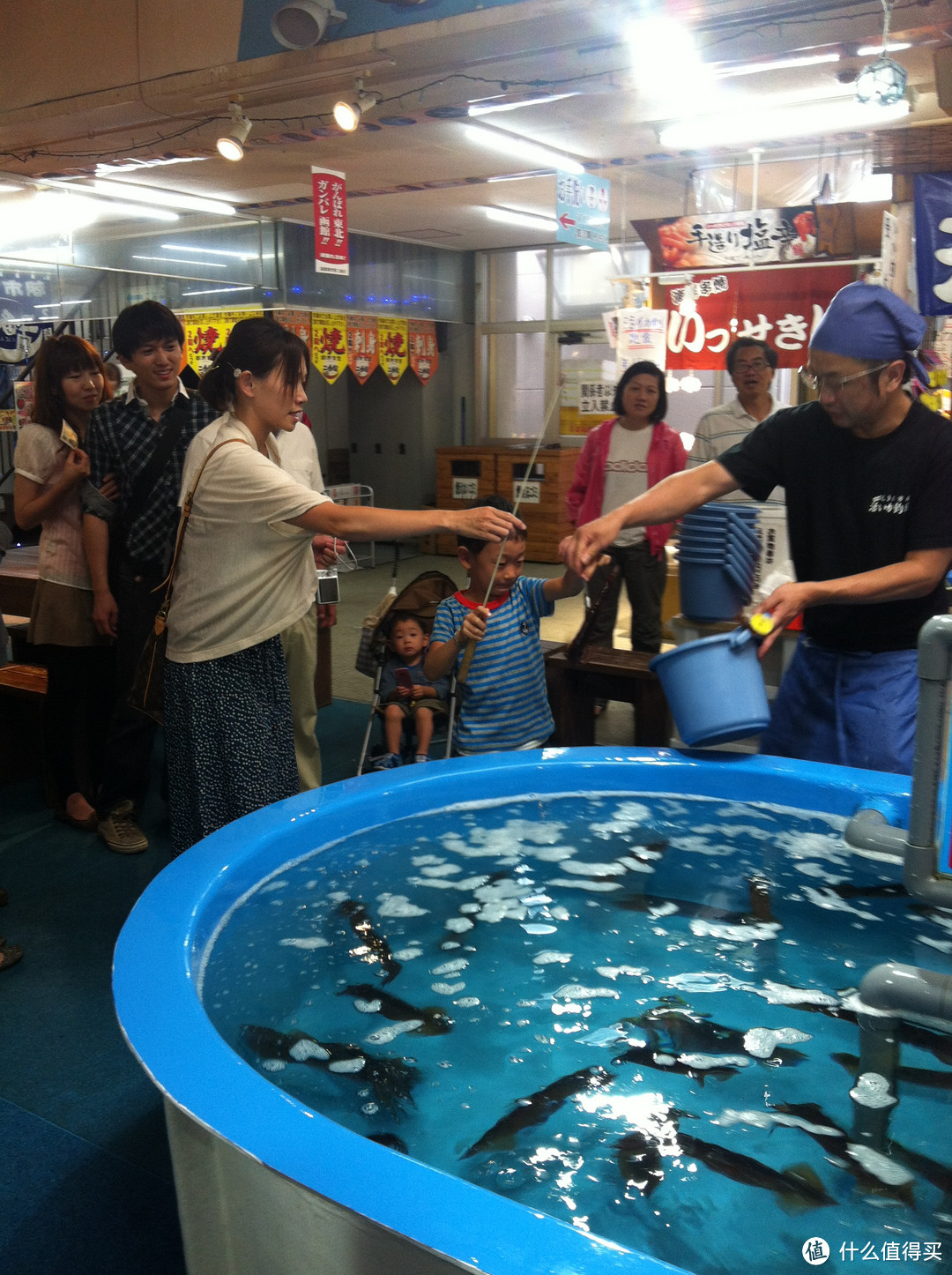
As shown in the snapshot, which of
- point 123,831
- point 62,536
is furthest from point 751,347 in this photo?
point 123,831

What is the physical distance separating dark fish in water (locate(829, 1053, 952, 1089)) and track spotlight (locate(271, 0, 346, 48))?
4.80 m

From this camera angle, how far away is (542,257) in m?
11.8

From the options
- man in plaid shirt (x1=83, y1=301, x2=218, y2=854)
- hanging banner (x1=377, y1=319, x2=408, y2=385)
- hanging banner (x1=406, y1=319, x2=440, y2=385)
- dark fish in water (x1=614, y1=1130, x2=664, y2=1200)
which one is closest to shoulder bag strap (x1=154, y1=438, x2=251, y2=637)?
man in plaid shirt (x1=83, y1=301, x2=218, y2=854)

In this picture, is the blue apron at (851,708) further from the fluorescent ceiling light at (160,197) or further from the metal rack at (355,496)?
the fluorescent ceiling light at (160,197)

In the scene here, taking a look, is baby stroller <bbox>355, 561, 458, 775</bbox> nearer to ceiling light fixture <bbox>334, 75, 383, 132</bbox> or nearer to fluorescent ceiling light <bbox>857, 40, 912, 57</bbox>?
ceiling light fixture <bbox>334, 75, 383, 132</bbox>

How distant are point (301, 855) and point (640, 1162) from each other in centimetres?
97

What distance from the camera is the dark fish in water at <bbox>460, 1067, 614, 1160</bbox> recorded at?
150 cm

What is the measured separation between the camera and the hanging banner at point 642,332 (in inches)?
245

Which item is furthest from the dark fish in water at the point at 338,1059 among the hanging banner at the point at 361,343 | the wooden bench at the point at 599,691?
the hanging banner at the point at 361,343

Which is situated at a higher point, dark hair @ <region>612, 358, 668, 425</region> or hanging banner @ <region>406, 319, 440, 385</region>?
hanging banner @ <region>406, 319, 440, 385</region>

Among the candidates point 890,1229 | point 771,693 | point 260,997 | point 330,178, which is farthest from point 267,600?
point 330,178

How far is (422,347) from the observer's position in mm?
11445

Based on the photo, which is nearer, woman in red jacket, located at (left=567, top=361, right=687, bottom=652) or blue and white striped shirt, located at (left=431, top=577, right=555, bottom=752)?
blue and white striped shirt, located at (left=431, top=577, right=555, bottom=752)

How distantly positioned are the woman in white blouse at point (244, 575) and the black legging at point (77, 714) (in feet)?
4.01
